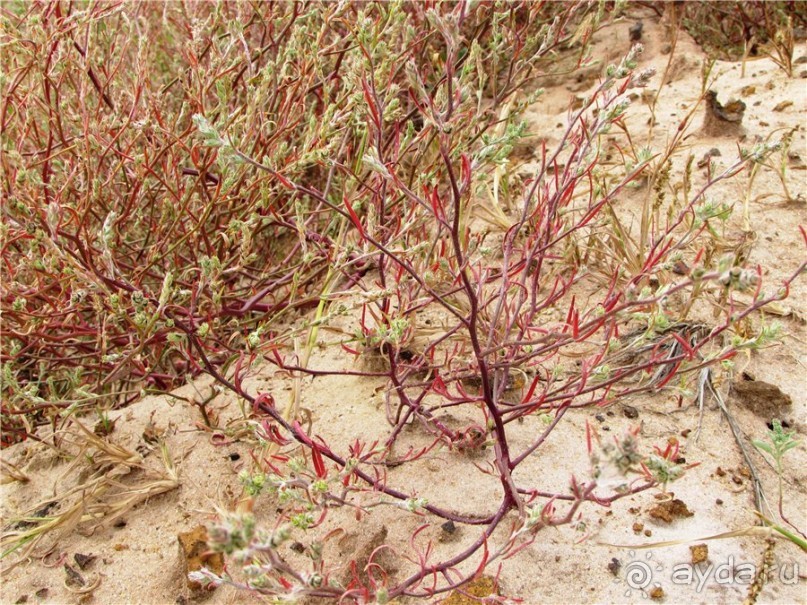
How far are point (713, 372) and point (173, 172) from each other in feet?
5.44

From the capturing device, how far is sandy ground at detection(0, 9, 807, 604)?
5.06 feet

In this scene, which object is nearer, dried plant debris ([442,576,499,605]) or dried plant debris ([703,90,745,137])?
dried plant debris ([442,576,499,605])

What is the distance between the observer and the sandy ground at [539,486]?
1541 mm

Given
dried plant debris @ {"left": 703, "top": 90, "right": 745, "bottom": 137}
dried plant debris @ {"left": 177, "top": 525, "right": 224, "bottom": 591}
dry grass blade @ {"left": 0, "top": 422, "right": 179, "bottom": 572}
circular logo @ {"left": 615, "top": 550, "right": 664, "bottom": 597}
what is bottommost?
dry grass blade @ {"left": 0, "top": 422, "right": 179, "bottom": 572}

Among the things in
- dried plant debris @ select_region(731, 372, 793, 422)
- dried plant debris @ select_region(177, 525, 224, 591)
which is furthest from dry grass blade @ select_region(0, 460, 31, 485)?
dried plant debris @ select_region(731, 372, 793, 422)

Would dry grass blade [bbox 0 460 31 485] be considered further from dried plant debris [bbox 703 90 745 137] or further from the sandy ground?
dried plant debris [bbox 703 90 745 137]

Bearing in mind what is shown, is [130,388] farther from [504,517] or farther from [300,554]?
[504,517]

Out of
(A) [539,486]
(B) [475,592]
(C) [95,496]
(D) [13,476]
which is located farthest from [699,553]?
(D) [13,476]

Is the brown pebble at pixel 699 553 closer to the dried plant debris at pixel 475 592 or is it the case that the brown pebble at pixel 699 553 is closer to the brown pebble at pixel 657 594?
the brown pebble at pixel 657 594

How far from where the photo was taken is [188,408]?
7.14ft

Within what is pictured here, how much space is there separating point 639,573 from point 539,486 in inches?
11.7

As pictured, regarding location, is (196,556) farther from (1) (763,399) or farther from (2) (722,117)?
(2) (722,117)

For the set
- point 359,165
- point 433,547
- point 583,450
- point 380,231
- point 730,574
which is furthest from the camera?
point 359,165

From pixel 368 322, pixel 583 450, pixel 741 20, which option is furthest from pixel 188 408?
pixel 741 20
